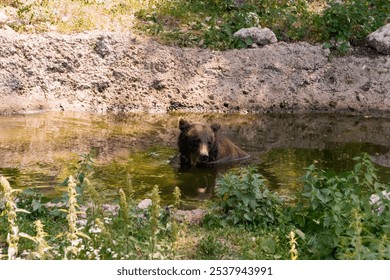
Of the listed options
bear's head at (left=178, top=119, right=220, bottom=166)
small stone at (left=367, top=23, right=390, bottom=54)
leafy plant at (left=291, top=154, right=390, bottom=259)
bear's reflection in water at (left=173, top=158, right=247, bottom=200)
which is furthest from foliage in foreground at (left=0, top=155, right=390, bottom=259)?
small stone at (left=367, top=23, right=390, bottom=54)

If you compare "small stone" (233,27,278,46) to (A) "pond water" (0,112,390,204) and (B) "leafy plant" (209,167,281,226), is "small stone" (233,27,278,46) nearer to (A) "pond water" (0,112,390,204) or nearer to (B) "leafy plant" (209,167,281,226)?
(A) "pond water" (0,112,390,204)

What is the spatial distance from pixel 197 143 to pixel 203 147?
15 cm

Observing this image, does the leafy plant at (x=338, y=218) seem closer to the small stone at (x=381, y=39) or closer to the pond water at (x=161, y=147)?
the pond water at (x=161, y=147)

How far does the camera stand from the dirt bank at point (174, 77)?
651 inches

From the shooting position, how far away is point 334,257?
634 centimetres

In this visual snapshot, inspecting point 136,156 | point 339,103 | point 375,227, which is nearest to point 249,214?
point 375,227

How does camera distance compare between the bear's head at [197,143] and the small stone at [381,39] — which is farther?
the small stone at [381,39]

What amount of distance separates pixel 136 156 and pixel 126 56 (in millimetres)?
5575

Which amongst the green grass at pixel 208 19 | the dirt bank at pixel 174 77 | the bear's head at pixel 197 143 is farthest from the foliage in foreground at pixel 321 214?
the green grass at pixel 208 19

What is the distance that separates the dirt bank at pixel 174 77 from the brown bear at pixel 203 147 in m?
3.99

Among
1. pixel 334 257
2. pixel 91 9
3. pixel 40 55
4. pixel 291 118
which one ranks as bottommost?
pixel 334 257

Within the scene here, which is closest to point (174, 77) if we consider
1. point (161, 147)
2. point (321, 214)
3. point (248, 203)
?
point (161, 147)

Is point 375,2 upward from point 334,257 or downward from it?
upward
